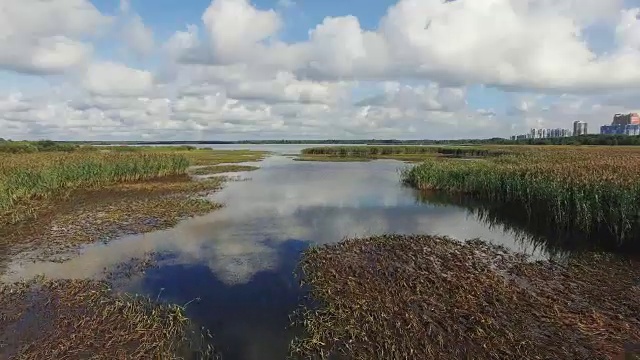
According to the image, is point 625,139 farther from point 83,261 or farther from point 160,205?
point 83,261

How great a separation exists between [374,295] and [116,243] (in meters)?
9.91

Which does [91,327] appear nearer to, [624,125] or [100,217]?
[100,217]

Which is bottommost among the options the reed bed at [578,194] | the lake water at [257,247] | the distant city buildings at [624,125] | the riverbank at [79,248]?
the lake water at [257,247]

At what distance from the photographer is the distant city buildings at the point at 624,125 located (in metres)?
141

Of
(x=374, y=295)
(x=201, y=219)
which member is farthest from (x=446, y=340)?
(x=201, y=219)

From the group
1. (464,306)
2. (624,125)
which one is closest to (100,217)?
(464,306)

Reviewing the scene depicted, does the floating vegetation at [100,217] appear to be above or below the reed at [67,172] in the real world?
below

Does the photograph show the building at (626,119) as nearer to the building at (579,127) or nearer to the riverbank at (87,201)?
the building at (579,127)

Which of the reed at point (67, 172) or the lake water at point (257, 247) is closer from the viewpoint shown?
the lake water at point (257, 247)

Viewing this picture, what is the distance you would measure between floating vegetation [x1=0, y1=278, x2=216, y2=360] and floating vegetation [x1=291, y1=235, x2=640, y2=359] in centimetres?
236

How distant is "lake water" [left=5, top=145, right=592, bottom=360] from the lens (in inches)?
333

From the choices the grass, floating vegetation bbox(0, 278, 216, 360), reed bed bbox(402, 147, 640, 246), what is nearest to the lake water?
floating vegetation bbox(0, 278, 216, 360)

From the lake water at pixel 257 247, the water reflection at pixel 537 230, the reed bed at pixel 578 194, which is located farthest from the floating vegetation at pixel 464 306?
the reed bed at pixel 578 194

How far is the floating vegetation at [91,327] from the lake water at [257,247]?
0.55 meters
